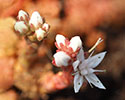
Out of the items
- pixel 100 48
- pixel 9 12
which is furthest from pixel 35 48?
pixel 100 48

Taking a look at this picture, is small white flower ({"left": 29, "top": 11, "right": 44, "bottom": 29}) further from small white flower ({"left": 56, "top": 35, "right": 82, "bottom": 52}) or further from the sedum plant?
small white flower ({"left": 56, "top": 35, "right": 82, "bottom": 52})

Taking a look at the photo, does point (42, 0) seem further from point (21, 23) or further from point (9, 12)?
point (21, 23)

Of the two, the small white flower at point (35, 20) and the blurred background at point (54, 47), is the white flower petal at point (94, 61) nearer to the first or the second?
the small white flower at point (35, 20)

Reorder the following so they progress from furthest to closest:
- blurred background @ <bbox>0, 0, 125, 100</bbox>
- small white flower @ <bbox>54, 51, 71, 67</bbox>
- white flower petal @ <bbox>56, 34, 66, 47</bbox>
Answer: blurred background @ <bbox>0, 0, 125, 100</bbox> < white flower petal @ <bbox>56, 34, 66, 47</bbox> < small white flower @ <bbox>54, 51, 71, 67</bbox>

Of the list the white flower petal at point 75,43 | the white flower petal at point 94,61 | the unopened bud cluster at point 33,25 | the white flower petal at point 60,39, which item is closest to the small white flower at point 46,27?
the unopened bud cluster at point 33,25

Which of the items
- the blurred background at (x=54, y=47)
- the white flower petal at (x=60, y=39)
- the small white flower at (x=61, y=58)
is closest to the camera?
the small white flower at (x=61, y=58)

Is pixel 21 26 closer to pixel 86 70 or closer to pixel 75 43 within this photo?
pixel 75 43

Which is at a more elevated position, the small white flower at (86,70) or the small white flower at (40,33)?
the small white flower at (40,33)

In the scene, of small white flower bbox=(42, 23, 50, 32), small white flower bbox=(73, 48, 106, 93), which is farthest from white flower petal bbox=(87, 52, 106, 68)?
small white flower bbox=(42, 23, 50, 32)
